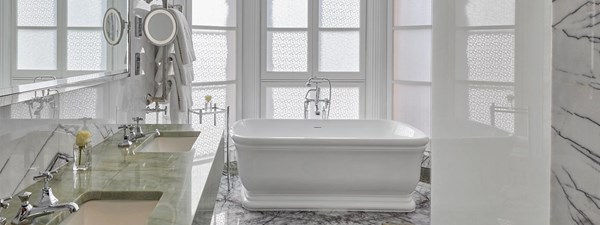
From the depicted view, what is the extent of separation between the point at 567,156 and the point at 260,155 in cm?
287

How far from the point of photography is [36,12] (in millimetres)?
1435

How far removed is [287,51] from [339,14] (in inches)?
27.0

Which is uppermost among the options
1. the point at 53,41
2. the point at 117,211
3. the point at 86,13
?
the point at 86,13

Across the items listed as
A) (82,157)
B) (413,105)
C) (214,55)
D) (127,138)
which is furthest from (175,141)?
(413,105)

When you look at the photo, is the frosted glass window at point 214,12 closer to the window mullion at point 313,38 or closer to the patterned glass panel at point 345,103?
the window mullion at point 313,38

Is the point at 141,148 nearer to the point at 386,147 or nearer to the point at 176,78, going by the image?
the point at 176,78

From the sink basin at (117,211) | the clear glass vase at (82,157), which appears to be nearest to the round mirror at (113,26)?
the clear glass vase at (82,157)

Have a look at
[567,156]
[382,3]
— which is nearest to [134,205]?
[567,156]

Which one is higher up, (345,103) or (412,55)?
(412,55)

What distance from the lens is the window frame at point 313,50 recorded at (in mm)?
4828

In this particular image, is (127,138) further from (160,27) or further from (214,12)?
(214,12)

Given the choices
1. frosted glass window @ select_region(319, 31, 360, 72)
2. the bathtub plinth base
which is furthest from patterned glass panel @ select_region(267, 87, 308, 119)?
the bathtub plinth base

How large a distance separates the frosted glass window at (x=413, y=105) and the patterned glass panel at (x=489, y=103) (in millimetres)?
3236

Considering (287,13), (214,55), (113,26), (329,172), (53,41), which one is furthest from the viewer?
(287,13)
